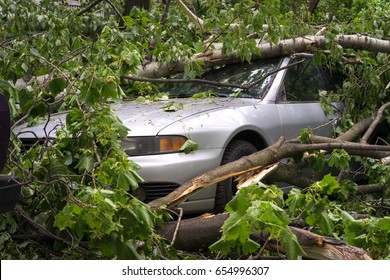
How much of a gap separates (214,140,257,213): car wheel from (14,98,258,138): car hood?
0.36m

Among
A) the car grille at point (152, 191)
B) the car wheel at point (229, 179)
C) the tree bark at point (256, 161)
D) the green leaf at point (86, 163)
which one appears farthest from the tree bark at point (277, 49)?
the green leaf at point (86, 163)

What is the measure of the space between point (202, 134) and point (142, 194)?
0.72 m

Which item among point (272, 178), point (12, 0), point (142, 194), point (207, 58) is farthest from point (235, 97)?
point (12, 0)

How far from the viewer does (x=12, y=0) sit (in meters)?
7.68

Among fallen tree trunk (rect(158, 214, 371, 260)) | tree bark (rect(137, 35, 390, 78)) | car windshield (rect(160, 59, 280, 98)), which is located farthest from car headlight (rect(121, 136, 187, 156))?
tree bark (rect(137, 35, 390, 78))

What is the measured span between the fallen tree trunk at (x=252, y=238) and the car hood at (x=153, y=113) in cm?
95

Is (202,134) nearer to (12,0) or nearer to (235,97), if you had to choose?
(235,97)

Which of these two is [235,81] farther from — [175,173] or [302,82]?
[175,173]

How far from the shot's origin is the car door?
22.4ft

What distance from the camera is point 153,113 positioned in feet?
19.9

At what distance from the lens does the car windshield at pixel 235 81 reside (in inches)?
270

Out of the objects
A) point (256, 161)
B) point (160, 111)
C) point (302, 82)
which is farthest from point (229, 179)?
point (302, 82)

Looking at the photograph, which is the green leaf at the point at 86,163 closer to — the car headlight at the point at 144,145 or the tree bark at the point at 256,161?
the tree bark at the point at 256,161

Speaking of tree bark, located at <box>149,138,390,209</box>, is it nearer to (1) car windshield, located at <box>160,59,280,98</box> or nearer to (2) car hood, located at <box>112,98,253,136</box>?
(2) car hood, located at <box>112,98,253,136</box>
